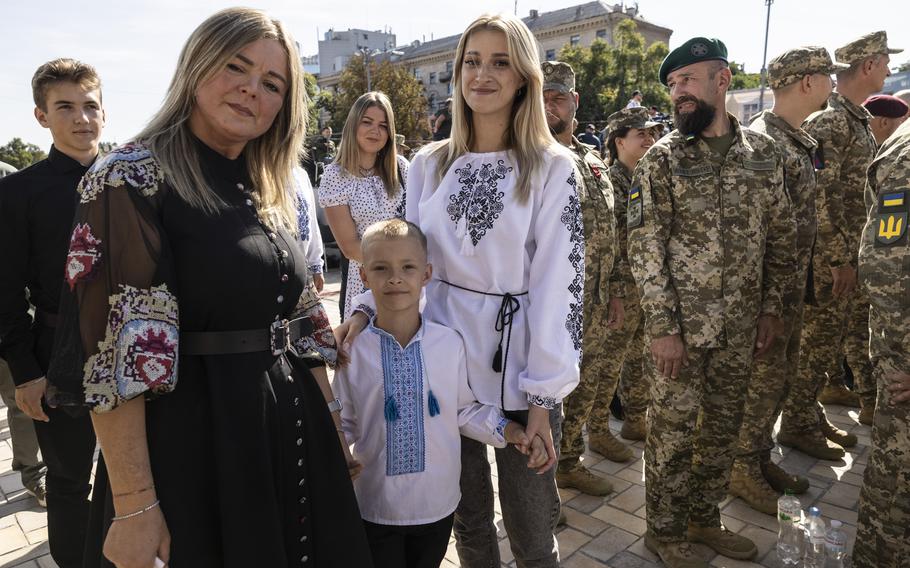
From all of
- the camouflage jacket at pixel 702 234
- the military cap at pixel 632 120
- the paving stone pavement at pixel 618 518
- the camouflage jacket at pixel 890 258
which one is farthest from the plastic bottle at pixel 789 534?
the military cap at pixel 632 120

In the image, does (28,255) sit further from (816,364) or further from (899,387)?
(816,364)

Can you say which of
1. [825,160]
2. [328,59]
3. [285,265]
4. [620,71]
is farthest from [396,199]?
[328,59]

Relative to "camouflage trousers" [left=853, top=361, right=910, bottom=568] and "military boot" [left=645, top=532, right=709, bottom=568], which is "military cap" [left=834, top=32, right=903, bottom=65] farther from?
"military boot" [left=645, top=532, right=709, bottom=568]

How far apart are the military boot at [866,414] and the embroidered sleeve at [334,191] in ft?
13.8

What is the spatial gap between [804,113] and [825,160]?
0.67 m

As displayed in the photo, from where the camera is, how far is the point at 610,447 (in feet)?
13.4

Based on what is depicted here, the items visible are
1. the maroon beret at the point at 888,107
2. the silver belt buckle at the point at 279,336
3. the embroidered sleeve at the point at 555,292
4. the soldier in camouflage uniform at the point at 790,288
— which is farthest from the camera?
the maroon beret at the point at 888,107

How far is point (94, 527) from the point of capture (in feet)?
4.87

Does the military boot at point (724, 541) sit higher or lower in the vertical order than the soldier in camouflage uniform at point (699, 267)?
lower

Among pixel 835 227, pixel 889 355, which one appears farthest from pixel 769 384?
pixel 835 227

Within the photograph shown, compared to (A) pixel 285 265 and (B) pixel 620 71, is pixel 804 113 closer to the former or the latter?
(A) pixel 285 265

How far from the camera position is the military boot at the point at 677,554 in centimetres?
282

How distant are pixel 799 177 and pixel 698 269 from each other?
937 millimetres

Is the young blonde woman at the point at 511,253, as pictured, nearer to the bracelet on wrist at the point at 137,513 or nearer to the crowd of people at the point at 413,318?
the crowd of people at the point at 413,318
